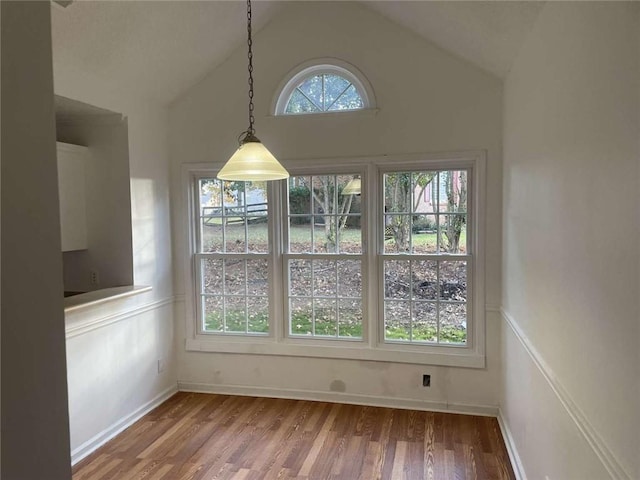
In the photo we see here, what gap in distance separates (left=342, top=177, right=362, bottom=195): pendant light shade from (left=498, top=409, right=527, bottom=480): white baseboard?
2.05 meters

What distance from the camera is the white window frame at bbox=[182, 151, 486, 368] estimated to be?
3535 mm

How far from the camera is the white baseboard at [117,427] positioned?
9.87 feet

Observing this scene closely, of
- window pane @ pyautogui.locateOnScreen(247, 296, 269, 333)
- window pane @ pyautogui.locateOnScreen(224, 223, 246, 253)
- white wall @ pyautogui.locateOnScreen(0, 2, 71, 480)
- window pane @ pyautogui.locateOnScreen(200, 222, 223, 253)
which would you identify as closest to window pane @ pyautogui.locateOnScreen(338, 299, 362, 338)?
window pane @ pyautogui.locateOnScreen(247, 296, 269, 333)

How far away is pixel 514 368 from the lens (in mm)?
2877

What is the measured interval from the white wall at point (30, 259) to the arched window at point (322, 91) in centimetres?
327

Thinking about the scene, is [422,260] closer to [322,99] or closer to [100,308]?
[322,99]

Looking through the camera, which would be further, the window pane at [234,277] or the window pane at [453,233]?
the window pane at [234,277]

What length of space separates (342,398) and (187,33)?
10.2 ft

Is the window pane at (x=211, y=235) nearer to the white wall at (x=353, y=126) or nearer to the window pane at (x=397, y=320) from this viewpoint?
the white wall at (x=353, y=126)

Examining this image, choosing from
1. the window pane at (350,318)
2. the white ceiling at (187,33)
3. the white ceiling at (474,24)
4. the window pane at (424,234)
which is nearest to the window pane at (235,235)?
the window pane at (350,318)

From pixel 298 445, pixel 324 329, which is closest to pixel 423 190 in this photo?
pixel 324 329

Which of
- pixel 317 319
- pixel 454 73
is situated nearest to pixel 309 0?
pixel 454 73

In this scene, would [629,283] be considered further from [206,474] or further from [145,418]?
[145,418]

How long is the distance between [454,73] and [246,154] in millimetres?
1981
